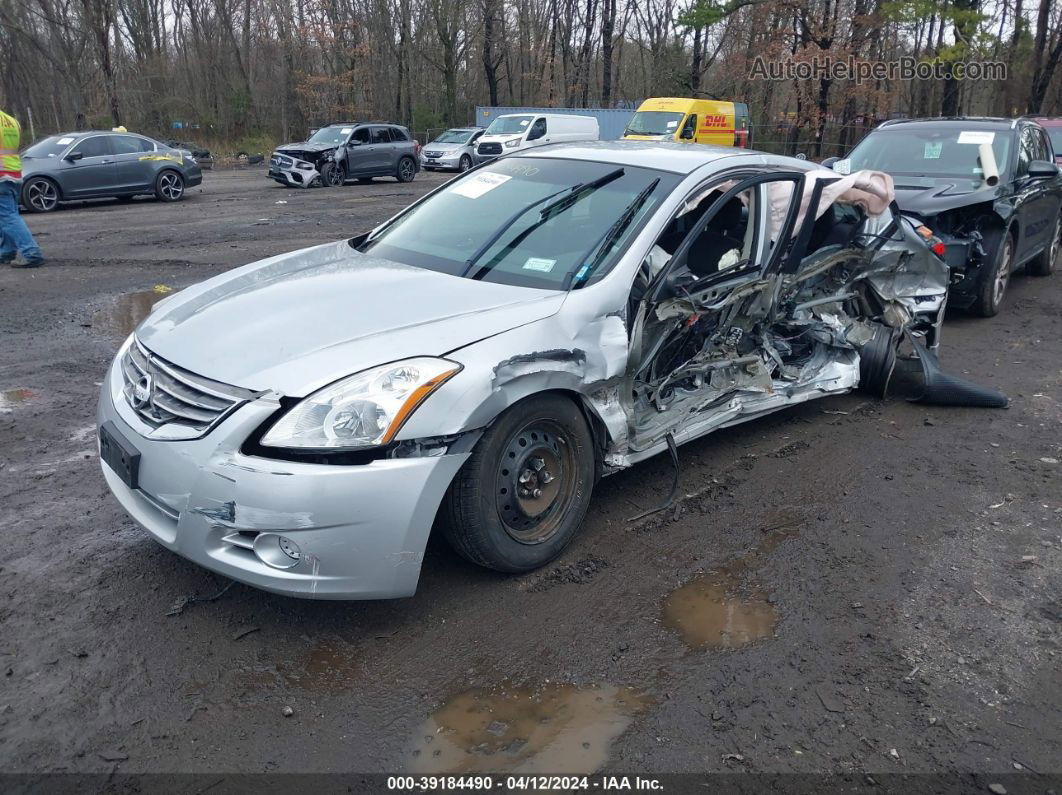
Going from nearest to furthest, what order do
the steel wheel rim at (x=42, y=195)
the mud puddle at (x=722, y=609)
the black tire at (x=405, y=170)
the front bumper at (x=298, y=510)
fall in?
the front bumper at (x=298, y=510)
the mud puddle at (x=722, y=609)
the steel wheel rim at (x=42, y=195)
the black tire at (x=405, y=170)

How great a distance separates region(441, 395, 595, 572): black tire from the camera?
331 cm

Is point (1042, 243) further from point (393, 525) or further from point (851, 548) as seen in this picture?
point (393, 525)


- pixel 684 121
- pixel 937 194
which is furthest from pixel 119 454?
pixel 684 121

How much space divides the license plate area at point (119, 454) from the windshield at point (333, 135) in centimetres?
2094

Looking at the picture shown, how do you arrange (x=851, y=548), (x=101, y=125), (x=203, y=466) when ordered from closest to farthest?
(x=203, y=466)
(x=851, y=548)
(x=101, y=125)

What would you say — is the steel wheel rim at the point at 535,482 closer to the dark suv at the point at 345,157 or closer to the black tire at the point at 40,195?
the black tire at the point at 40,195

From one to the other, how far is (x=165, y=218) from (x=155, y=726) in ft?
46.8

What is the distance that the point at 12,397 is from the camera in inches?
224

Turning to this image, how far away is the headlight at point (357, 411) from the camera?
2.98 m

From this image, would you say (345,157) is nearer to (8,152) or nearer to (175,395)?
(8,152)

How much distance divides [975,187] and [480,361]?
7.20 meters

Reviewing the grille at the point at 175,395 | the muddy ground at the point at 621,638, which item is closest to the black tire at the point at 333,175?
the muddy ground at the point at 621,638

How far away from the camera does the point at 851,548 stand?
403cm

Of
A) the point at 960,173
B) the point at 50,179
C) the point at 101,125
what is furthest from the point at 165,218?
the point at 101,125
